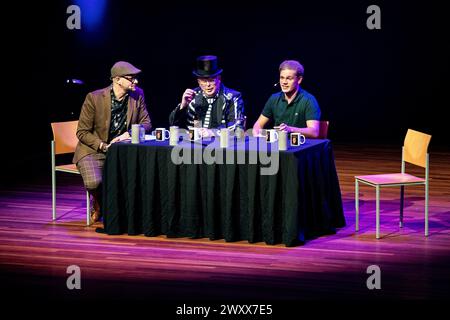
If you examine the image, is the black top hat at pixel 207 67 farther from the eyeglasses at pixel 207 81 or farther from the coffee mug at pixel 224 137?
the coffee mug at pixel 224 137

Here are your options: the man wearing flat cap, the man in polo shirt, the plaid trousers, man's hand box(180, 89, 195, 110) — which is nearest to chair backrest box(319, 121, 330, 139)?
the man in polo shirt

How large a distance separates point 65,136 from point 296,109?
194cm

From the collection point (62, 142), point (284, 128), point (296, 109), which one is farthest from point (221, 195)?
point (62, 142)

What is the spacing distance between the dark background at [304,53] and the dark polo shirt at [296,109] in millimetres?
4244

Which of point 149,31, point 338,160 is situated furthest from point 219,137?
point 149,31

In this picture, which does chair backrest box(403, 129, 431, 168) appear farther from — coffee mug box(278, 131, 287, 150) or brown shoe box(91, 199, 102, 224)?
brown shoe box(91, 199, 102, 224)

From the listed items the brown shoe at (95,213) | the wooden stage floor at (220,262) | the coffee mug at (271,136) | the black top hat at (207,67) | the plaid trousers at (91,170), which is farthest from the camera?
the brown shoe at (95,213)

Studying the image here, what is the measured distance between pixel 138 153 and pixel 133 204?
1.28 feet

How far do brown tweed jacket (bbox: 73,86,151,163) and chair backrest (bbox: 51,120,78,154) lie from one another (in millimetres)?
284

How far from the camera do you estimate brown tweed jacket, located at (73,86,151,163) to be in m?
6.51

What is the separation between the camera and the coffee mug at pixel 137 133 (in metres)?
6.15

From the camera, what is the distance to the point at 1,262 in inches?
219

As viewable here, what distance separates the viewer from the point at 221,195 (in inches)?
236

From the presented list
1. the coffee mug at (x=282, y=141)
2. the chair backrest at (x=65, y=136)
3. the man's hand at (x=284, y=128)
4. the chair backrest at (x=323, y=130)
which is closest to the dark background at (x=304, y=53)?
the chair backrest at (x=65, y=136)
